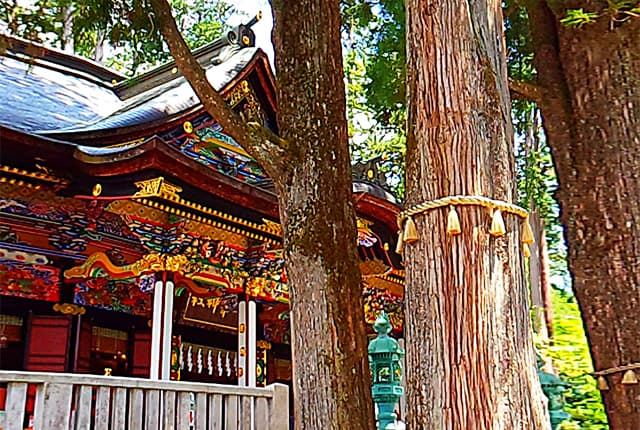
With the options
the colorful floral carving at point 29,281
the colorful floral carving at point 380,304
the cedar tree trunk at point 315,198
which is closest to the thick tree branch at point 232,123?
the cedar tree trunk at point 315,198

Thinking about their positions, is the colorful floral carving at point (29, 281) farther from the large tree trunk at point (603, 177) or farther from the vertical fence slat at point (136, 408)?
the large tree trunk at point (603, 177)

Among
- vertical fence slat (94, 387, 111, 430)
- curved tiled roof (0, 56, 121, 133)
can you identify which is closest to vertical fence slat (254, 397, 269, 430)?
vertical fence slat (94, 387, 111, 430)

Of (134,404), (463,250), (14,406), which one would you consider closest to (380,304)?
(134,404)

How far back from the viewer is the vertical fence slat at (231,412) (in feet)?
12.5

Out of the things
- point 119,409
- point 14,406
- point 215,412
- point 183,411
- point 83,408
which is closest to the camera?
point 14,406

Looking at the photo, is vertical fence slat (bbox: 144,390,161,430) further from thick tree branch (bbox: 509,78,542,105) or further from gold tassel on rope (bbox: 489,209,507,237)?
thick tree branch (bbox: 509,78,542,105)

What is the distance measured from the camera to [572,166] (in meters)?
3.60

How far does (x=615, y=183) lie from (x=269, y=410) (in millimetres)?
2333

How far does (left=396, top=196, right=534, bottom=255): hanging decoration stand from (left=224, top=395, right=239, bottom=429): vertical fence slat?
72.6 inches

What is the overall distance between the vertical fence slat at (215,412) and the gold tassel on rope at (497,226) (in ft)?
7.04

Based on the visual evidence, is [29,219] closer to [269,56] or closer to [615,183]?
[269,56]

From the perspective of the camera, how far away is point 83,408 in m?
3.22

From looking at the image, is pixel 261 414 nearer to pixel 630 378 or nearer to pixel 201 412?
pixel 201 412

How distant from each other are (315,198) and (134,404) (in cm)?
142
